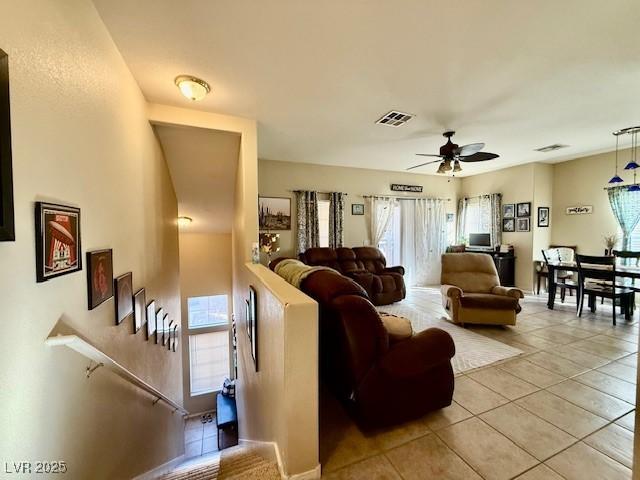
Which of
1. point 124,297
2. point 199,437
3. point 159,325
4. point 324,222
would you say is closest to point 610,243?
point 324,222

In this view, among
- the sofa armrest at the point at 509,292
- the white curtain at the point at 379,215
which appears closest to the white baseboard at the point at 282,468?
the sofa armrest at the point at 509,292

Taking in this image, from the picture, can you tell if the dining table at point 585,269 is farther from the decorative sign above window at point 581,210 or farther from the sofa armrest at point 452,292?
the sofa armrest at point 452,292

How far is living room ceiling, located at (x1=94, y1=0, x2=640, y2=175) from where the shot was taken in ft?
5.48

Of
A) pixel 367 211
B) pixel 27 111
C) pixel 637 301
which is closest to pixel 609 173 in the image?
pixel 637 301

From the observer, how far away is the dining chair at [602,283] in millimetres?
3725

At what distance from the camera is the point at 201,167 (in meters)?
3.59

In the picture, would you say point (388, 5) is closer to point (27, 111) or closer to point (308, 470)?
point (27, 111)

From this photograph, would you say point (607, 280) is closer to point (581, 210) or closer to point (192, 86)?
point (581, 210)

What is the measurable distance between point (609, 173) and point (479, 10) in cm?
554

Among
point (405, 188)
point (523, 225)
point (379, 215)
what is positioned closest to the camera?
point (523, 225)

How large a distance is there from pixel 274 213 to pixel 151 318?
3128mm

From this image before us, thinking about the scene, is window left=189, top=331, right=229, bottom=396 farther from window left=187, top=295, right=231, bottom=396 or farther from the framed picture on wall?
the framed picture on wall

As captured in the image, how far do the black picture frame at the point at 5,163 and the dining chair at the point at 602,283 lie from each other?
577 cm

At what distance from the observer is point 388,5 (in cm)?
161
